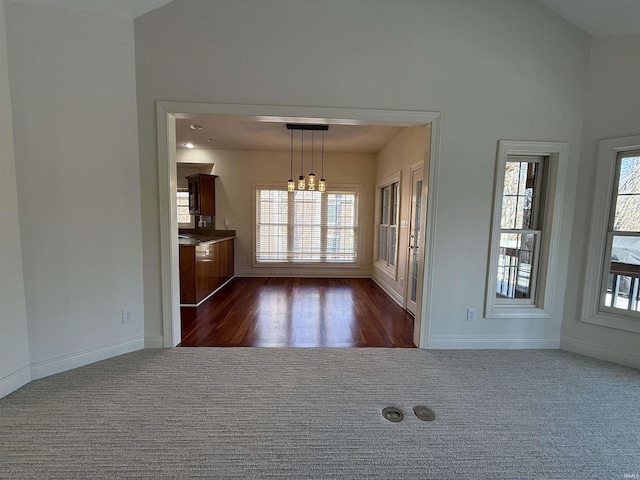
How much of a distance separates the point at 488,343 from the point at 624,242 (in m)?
1.58

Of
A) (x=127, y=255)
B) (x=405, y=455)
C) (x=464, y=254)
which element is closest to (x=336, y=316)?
(x=464, y=254)

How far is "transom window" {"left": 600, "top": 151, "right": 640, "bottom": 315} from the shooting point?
2.56m

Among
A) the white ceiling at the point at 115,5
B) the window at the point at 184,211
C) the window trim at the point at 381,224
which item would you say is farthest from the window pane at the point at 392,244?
the window at the point at 184,211

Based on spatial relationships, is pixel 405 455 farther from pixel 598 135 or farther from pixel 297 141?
pixel 297 141

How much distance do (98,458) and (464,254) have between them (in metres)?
3.18

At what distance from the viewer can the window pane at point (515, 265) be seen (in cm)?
297

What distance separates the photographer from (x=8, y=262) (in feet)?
6.81

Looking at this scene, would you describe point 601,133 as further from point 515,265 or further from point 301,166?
point 301,166

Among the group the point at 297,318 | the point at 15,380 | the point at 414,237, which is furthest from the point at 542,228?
the point at 15,380

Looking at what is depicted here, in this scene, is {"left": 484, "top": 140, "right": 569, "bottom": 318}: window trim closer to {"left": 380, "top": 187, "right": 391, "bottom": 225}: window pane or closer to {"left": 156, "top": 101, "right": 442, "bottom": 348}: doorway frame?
{"left": 156, "top": 101, "right": 442, "bottom": 348}: doorway frame

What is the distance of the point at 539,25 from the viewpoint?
2.64 metres

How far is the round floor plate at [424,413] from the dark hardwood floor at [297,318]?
0.99m

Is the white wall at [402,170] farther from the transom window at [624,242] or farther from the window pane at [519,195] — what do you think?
the transom window at [624,242]

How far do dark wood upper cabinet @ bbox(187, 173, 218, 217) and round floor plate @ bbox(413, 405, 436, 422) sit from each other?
531 centimetres
